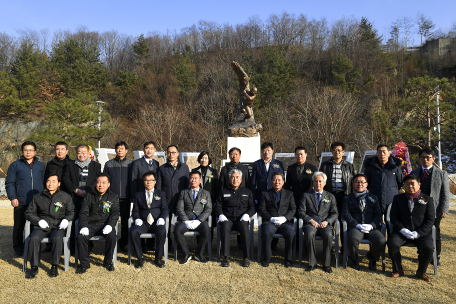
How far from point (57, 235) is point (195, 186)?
1.76 m

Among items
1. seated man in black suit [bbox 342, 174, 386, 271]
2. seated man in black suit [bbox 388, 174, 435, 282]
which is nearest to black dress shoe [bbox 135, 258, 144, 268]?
seated man in black suit [bbox 342, 174, 386, 271]

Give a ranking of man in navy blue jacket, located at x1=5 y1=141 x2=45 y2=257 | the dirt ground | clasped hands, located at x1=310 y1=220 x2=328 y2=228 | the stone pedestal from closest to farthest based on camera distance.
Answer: the dirt ground < clasped hands, located at x1=310 y1=220 x2=328 y2=228 < man in navy blue jacket, located at x1=5 y1=141 x2=45 y2=257 < the stone pedestal

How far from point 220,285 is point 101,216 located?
1782mm

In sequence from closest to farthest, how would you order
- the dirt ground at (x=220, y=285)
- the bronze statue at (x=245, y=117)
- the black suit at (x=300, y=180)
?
the dirt ground at (x=220, y=285)
the black suit at (x=300, y=180)
the bronze statue at (x=245, y=117)

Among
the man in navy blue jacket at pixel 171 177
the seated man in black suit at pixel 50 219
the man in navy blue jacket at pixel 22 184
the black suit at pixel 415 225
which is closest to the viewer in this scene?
the black suit at pixel 415 225

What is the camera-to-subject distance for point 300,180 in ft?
14.9

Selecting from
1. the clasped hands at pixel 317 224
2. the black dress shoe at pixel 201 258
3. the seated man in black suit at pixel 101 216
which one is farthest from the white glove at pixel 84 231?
the clasped hands at pixel 317 224

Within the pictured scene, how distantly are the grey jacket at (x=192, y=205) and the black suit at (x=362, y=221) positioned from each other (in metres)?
1.79

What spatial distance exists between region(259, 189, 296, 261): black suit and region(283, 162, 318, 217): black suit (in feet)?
0.95

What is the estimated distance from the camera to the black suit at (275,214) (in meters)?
3.99

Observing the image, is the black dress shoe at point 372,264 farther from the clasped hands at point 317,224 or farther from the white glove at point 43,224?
the white glove at point 43,224

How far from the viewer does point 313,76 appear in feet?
87.1

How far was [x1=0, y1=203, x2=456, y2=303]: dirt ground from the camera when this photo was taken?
3068 millimetres

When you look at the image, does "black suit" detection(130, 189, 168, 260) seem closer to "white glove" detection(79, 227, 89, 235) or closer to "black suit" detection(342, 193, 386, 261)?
"white glove" detection(79, 227, 89, 235)
